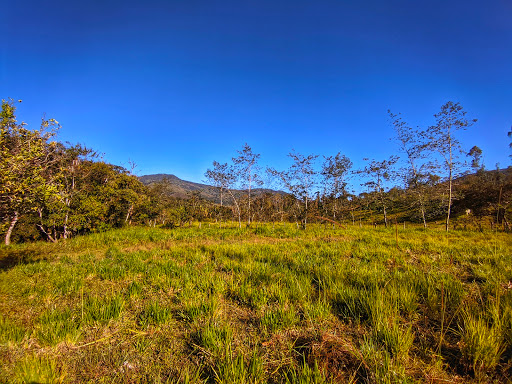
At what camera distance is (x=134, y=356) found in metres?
2.22

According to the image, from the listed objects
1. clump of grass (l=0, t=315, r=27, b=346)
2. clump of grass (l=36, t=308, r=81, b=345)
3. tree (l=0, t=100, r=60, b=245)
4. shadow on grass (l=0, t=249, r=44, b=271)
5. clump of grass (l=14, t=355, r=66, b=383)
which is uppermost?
tree (l=0, t=100, r=60, b=245)

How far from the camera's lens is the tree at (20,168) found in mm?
4500

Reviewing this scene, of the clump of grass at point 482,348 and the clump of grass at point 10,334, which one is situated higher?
the clump of grass at point 482,348

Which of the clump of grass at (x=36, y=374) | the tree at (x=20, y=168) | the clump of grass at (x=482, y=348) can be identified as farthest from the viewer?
the tree at (x=20, y=168)

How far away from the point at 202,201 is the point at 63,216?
31.8 meters

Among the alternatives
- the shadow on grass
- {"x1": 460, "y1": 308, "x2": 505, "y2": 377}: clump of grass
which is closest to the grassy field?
{"x1": 460, "y1": 308, "x2": 505, "y2": 377}: clump of grass

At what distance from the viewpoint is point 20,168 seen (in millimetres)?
4645

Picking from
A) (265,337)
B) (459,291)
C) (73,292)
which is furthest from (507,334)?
(73,292)

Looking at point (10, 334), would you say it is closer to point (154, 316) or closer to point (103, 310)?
point (103, 310)

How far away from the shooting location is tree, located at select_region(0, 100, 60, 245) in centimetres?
450

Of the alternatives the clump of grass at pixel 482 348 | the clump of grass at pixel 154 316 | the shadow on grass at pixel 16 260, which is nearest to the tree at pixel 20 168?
the shadow on grass at pixel 16 260

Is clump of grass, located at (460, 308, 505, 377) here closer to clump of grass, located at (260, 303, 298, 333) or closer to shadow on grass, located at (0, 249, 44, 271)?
clump of grass, located at (260, 303, 298, 333)

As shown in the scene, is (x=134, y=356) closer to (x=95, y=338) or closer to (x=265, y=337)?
(x=95, y=338)

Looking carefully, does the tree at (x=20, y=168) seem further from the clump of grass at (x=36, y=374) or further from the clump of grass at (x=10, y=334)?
the clump of grass at (x=36, y=374)
